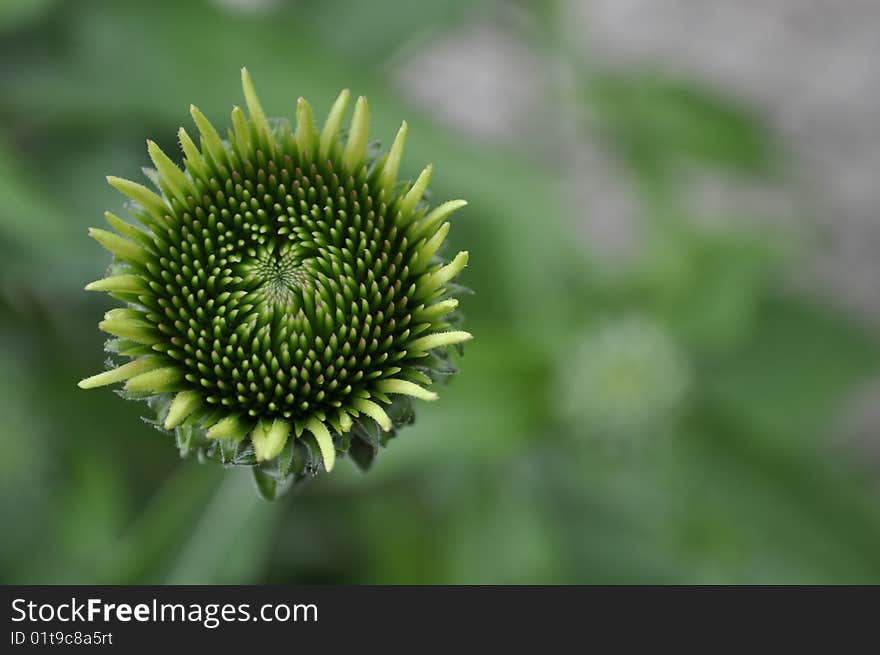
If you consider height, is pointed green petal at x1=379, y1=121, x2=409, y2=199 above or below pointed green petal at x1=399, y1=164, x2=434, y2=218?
above

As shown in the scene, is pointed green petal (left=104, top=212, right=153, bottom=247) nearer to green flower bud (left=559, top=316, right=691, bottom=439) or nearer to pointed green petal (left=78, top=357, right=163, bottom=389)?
pointed green petal (left=78, top=357, right=163, bottom=389)

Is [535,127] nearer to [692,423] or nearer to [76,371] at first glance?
[692,423]

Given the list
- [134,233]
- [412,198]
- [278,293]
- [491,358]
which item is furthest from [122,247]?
[491,358]

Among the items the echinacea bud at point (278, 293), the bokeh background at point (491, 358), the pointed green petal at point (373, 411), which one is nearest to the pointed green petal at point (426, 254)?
the echinacea bud at point (278, 293)

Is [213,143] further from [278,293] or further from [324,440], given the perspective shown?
[324,440]

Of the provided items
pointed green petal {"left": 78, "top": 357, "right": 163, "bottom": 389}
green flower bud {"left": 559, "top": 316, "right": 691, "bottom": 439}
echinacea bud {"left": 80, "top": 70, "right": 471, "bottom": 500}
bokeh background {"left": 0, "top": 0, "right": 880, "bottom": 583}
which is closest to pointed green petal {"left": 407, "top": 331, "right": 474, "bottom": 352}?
echinacea bud {"left": 80, "top": 70, "right": 471, "bottom": 500}

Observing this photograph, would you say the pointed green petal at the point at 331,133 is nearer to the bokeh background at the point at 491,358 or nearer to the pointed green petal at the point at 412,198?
the pointed green petal at the point at 412,198

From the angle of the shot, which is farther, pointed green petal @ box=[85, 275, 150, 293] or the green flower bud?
the green flower bud
